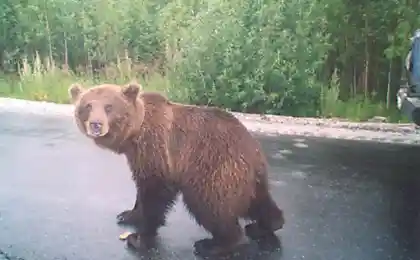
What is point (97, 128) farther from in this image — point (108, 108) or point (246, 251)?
point (246, 251)

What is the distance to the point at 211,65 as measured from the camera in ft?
25.3

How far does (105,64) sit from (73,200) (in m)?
3.51

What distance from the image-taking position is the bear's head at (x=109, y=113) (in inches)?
130

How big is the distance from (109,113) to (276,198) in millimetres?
1644

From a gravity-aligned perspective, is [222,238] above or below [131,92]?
below

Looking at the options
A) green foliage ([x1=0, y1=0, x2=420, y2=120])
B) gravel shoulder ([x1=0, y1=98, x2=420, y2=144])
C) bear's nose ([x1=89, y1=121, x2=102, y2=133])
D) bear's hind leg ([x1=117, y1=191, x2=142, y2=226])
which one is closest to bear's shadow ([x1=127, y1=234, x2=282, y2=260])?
bear's hind leg ([x1=117, y1=191, x2=142, y2=226])

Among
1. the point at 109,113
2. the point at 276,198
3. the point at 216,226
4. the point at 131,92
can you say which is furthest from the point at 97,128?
the point at 276,198

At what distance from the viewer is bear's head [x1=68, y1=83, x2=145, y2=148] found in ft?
10.8

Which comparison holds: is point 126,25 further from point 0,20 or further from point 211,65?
point 0,20

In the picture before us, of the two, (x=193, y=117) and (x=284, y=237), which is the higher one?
(x=193, y=117)

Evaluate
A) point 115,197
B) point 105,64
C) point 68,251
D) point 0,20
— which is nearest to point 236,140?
point 68,251

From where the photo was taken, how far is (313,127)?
706cm

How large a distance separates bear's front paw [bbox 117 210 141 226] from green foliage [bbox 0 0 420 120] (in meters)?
3.18

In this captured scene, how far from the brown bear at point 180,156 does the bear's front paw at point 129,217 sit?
303 mm
